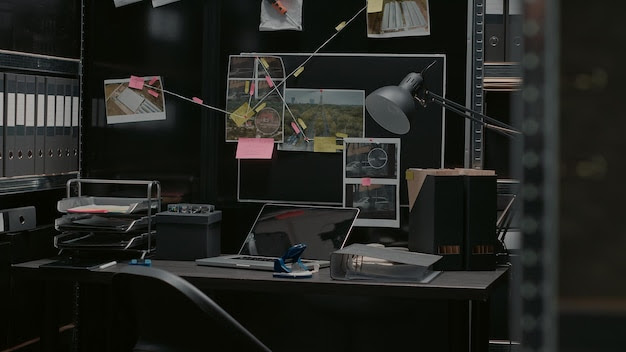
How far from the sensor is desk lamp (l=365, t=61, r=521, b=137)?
2722mm

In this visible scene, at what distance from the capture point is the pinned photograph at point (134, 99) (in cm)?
328

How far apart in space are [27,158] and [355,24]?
1213mm

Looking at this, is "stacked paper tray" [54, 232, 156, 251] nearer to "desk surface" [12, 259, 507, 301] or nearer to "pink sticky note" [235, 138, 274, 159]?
"desk surface" [12, 259, 507, 301]

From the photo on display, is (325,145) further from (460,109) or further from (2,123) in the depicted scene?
(2,123)

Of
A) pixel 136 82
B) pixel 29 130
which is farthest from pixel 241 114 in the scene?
pixel 29 130

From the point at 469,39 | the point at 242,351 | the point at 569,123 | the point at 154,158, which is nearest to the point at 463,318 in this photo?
the point at 469,39

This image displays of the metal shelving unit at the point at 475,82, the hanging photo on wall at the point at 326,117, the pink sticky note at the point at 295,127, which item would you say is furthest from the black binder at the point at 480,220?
the pink sticky note at the point at 295,127

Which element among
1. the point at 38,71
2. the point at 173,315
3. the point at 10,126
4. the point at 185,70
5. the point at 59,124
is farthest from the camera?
the point at 185,70

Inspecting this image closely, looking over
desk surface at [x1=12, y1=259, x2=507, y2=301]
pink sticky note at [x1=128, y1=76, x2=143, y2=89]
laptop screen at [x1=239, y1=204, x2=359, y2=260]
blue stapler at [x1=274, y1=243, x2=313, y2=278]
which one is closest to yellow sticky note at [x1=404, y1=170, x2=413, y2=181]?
laptop screen at [x1=239, y1=204, x2=359, y2=260]

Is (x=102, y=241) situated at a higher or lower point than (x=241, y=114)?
lower

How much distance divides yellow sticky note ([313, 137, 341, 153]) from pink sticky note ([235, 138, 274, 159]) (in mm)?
162

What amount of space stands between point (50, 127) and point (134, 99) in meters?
0.36

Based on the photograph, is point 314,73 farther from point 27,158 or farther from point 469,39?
point 27,158

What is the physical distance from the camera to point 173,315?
1771mm
